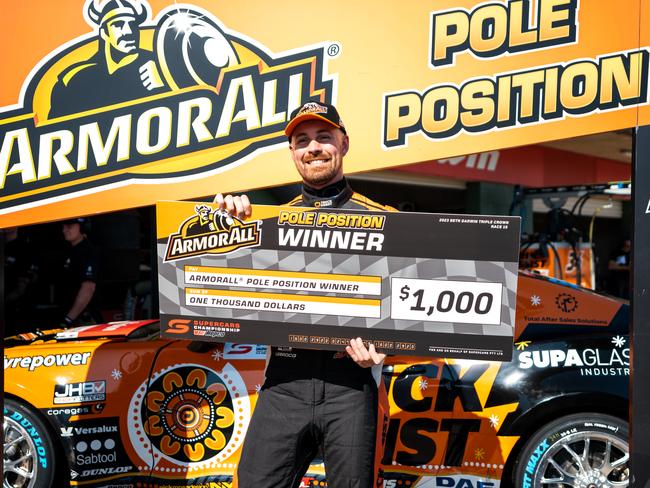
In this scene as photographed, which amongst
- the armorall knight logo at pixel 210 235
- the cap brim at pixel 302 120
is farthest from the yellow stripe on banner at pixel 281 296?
the cap brim at pixel 302 120

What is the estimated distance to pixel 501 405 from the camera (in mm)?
3301

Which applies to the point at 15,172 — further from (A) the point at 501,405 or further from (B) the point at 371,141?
(A) the point at 501,405

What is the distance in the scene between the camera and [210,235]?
2396 millimetres

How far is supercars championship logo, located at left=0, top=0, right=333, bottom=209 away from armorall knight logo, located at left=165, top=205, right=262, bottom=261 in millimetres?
379

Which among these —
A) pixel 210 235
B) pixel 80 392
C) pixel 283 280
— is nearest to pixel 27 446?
pixel 80 392

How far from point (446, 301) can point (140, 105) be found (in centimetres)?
148

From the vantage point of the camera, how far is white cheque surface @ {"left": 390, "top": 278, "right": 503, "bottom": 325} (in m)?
2.27

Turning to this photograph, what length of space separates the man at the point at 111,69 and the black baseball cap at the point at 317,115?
2.15 feet

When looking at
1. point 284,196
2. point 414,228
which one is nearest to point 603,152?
point 284,196

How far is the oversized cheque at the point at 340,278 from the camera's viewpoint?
2270mm

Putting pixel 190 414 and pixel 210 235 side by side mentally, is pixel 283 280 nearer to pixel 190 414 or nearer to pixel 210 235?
pixel 210 235

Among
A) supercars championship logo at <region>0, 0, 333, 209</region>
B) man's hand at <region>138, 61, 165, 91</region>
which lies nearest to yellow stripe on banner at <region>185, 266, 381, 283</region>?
A: supercars championship logo at <region>0, 0, 333, 209</region>

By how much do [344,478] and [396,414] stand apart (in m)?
Result: 1.06

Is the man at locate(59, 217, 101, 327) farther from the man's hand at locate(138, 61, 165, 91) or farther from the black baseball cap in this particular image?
the black baseball cap
